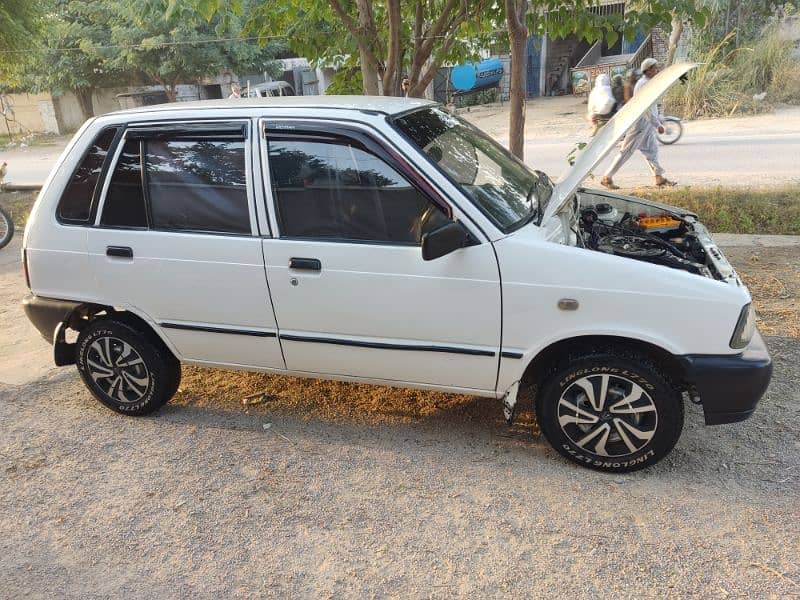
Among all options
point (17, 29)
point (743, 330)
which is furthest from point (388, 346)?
point (17, 29)

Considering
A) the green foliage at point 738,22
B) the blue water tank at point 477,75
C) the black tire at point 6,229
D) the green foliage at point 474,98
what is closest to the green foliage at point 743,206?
the black tire at point 6,229

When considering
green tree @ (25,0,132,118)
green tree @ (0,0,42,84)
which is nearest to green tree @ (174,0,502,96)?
green tree @ (0,0,42,84)

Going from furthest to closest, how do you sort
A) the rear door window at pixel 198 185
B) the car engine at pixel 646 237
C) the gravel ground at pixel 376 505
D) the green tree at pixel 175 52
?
the green tree at pixel 175 52, the rear door window at pixel 198 185, the car engine at pixel 646 237, the gravel ground at pixel 376 505

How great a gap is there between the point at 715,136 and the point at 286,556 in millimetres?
13990

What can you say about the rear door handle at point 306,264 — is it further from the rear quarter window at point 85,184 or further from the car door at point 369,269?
the rear quarter window at point 85,184

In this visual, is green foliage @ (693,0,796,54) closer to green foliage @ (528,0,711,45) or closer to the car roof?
green foliage @ (528,0,711,45)

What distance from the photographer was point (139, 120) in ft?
12.4

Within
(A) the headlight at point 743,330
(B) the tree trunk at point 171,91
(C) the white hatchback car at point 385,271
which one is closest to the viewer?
(A) the headlight at point 743,330

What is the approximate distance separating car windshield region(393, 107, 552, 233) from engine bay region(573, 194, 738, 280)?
331 mm

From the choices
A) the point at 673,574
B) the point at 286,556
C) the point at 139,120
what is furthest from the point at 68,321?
the point at 673,574

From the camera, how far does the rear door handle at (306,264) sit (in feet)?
11.2

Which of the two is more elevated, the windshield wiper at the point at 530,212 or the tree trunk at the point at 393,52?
the tree trunk at the point at 393,52

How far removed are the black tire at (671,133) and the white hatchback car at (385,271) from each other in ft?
33.4

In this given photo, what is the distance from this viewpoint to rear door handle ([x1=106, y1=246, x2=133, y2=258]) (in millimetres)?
3781
